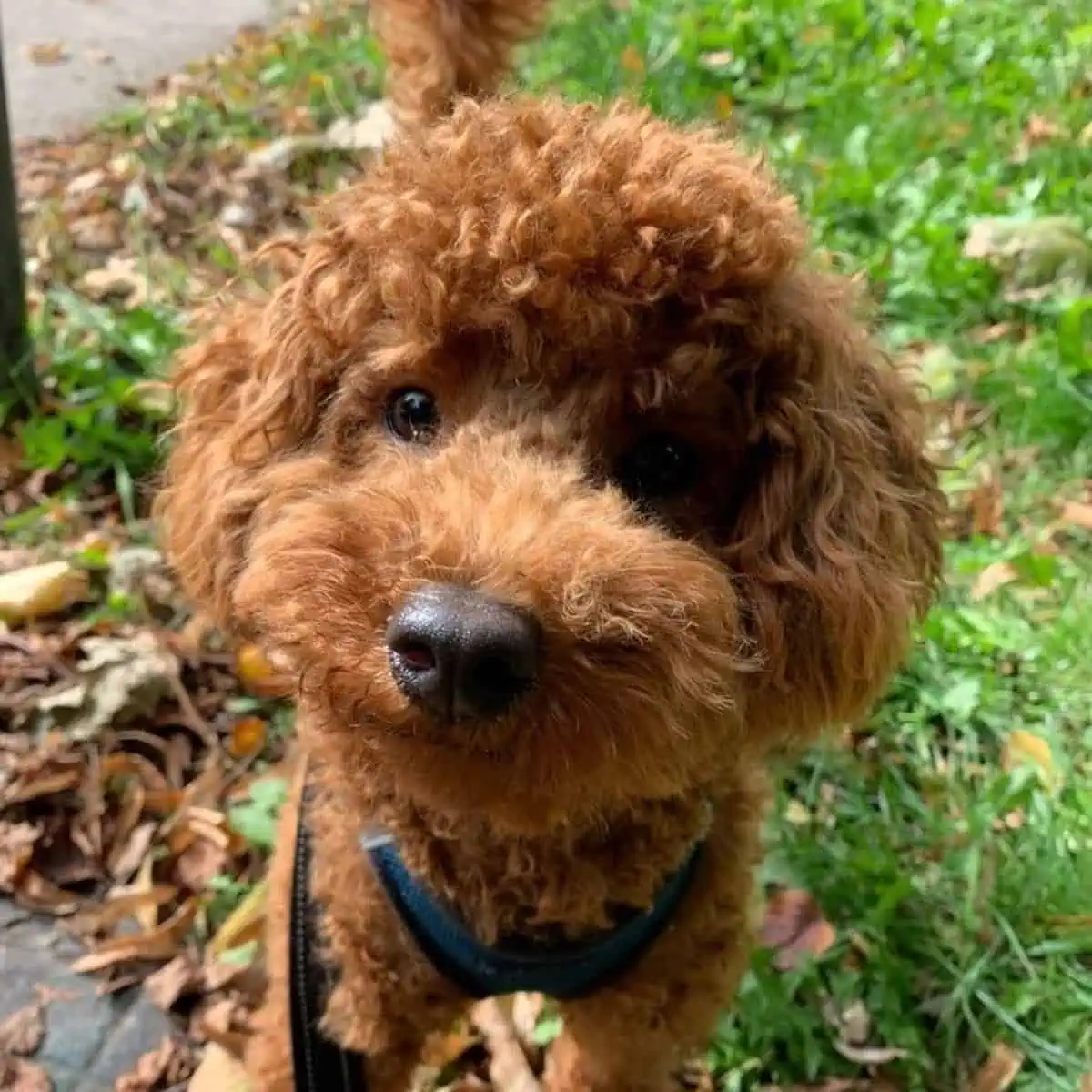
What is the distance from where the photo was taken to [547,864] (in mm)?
1690

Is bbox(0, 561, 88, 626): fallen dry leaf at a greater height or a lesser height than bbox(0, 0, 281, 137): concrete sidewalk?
lesser

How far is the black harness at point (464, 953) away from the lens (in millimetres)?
1750

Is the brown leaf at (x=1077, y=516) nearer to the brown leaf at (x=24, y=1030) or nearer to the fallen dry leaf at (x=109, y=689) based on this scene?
the fallen dry leaf at (x=109, y=689)

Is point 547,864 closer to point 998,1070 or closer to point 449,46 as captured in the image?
point 998,1070

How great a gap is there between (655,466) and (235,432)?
0.56 meters

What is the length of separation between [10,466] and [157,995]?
1.32 m

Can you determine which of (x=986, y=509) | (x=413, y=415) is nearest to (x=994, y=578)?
(x=986, y=509)

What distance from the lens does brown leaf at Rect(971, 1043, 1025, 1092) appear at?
2.20 metres

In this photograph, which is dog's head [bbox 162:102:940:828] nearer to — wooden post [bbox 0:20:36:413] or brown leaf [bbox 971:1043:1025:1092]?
brown leaf [bbox 971:1043:1025:1092]

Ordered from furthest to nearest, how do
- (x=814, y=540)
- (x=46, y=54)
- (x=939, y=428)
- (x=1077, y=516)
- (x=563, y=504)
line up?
(x=46, y=54) → (x=939, y=428) → (x=1077, y=516) → (x=814, y=540) → (x=563, y=504)

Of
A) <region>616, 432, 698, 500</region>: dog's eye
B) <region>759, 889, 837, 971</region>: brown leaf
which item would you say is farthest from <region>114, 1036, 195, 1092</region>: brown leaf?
<region>616, 432, 698, 500</region>: dog's eye

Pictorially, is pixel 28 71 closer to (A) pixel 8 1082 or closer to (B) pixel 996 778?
(A) pixel 8 1082

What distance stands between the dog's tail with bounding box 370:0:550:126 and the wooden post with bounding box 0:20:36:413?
1.07m

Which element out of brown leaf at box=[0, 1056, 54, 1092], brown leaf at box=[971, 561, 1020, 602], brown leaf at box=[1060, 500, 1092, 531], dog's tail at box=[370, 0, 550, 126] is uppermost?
dog's tail at box=[370, 0, 550, 126]
